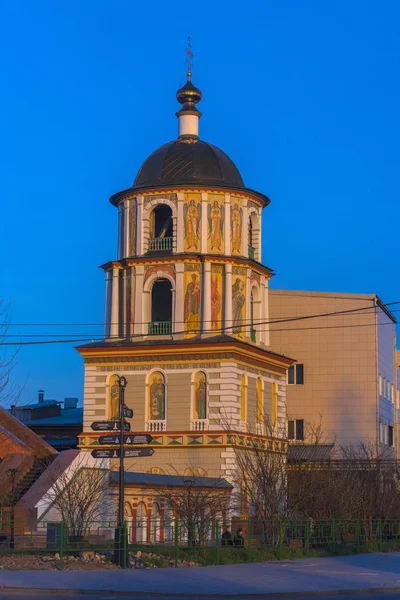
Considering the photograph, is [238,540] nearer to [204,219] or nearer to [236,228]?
[204,219]

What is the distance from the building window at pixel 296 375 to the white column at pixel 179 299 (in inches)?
592

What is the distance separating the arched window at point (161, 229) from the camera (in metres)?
60.4

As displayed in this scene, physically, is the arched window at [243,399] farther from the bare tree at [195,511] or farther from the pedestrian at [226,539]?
the pedestrian at [226,539]

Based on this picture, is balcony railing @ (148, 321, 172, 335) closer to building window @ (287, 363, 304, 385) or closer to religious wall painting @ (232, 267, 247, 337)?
religious wall painting @ (232, 267, 247, 337)

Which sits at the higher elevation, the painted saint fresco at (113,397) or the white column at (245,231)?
the white column at (245,231)

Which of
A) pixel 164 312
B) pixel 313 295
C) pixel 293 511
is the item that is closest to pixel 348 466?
pixel 293 511

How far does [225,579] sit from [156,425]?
2673 cm

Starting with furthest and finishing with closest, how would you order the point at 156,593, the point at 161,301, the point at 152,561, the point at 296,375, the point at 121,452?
the point at 296,375
the point at 161,301
the point at 152,561
the point at 121,452
the point at 156,593

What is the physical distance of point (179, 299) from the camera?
5884 cm

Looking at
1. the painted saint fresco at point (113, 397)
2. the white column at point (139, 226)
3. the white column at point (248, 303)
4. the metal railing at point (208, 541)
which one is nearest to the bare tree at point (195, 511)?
the metal railing at point (208, 541)

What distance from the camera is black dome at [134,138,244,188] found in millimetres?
60344

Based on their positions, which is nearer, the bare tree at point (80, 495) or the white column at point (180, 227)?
the bare tree at point (80, 495)

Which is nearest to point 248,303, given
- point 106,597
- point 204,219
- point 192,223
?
point 204,219

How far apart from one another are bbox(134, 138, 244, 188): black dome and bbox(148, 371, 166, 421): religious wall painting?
932 centimetres
